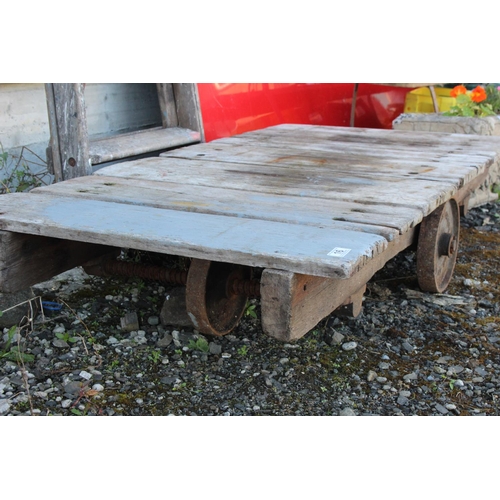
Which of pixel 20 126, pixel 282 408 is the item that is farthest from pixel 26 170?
pixel 282 408

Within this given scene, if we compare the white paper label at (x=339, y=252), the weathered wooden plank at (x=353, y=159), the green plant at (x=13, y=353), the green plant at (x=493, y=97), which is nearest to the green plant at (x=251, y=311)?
the weathered wooden plank at (x=353, y=159)

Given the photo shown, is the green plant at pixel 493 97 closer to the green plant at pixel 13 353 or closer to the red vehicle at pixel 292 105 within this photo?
the red vehicle at pixel 292 105

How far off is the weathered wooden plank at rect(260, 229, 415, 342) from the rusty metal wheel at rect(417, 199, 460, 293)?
1.12 meters

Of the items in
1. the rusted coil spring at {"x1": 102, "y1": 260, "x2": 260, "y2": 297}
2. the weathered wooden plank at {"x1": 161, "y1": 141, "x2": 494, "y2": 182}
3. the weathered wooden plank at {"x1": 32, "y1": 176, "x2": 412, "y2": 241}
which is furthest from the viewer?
the weathered wooden plank at {"x1": 161, "y1": 141, "x2": 494, "y2": 182}

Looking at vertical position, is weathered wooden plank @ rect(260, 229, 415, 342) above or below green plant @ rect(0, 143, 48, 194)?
below

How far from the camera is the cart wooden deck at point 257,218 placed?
214 cm

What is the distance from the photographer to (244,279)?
9.32 feet

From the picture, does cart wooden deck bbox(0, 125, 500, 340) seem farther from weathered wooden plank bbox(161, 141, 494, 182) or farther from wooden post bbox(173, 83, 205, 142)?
wooden post bbox(173, 83, 205, 142)

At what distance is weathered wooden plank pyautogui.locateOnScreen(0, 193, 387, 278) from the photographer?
206 centimetres

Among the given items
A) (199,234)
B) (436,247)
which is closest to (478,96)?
(436,247)

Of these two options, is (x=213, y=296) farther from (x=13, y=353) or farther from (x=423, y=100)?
(x=423, y=100)

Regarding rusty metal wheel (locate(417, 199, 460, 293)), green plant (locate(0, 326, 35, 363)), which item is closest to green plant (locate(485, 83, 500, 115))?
rusty metal wheel (locate(417, 199, 460, 293))

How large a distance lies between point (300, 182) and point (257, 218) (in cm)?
68

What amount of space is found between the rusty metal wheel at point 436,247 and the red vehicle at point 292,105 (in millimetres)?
1958
